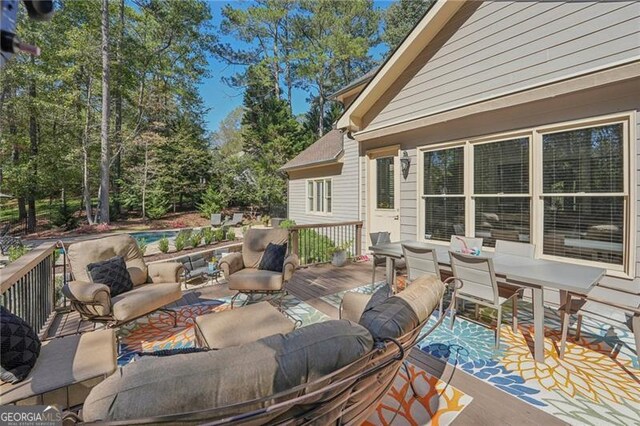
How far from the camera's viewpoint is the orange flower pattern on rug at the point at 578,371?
2324 mm

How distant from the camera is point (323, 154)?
9938 mm

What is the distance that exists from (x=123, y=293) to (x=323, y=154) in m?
7.49

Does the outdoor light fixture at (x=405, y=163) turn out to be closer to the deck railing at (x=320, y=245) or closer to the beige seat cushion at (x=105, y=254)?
the deck railing at (x=320, y=245)

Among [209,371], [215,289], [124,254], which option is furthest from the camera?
[215,289]

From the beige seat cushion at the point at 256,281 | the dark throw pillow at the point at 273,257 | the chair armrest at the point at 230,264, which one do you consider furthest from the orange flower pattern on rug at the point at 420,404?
the chair armrest at the point at 230,264

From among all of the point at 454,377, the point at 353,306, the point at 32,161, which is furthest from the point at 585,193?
the point at 32,161

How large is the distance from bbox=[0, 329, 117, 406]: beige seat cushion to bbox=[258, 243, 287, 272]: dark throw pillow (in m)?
2.24

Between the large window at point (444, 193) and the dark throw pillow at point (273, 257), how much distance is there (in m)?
2.77

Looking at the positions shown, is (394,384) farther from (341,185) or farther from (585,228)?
(341,185)

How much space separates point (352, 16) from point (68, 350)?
2236cm

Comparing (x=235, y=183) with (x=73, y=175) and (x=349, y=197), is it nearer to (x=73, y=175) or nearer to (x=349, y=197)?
(x=73, y=175)

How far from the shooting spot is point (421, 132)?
18.2 ft

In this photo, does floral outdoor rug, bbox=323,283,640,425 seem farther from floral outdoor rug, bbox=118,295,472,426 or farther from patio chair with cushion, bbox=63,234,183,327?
patio chair with cushion, bbox=63,234,183,327

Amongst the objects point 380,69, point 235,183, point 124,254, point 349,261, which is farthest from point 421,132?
point 235,183
